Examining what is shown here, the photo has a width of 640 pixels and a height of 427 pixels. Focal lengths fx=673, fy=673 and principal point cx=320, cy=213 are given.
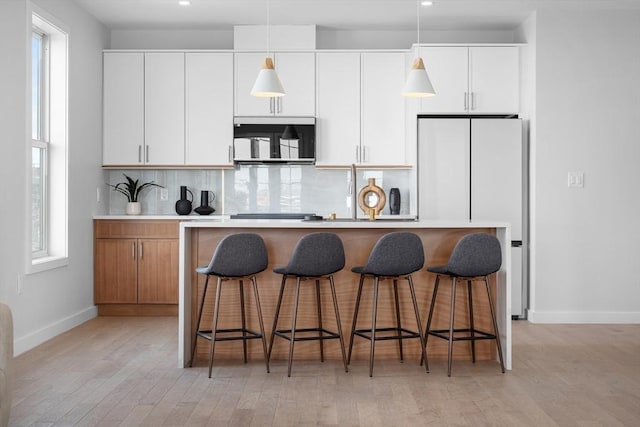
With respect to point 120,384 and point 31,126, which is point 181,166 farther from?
point 120,384

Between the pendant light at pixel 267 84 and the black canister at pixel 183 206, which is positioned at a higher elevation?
the pendant light at pixel 267 84

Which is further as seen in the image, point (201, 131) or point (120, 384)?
point (201, 131)

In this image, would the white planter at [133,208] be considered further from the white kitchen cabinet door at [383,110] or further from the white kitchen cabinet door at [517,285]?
the white kitchen cabinet door at [517,285]

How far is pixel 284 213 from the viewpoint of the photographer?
6.79 meters

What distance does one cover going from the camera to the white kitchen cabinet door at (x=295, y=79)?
6.50 m

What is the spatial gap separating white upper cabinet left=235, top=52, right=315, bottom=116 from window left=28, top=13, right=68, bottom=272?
1.64 metres

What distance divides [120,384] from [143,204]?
10.4 feet

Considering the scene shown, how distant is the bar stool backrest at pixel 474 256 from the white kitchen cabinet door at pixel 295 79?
2815mm

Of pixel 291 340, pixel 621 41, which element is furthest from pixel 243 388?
pixel 621 41

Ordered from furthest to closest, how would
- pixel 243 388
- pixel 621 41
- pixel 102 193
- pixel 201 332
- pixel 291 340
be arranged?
pixel 102 193 < pixel 621 41 < pixel 201 332 < pixel 291 340 < pixel 243 388

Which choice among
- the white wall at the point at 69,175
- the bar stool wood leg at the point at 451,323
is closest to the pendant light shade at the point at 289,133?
the white wall at the point at 69,175

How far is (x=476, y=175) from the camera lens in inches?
241

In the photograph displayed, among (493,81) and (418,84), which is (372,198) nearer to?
(418,84)

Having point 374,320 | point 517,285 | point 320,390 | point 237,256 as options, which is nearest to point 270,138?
point 237,256
